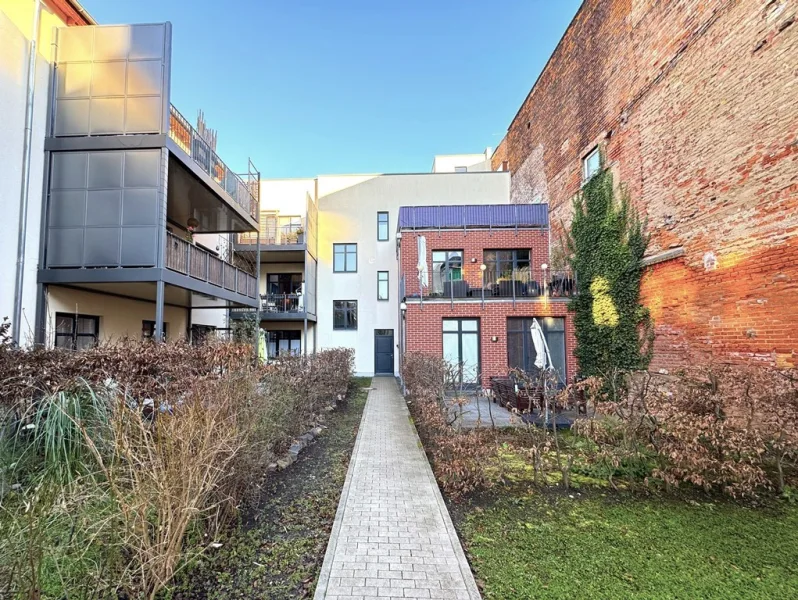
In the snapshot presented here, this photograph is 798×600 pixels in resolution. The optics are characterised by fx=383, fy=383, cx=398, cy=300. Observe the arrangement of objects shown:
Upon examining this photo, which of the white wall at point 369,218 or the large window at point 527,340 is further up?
the white wall at point 369,218

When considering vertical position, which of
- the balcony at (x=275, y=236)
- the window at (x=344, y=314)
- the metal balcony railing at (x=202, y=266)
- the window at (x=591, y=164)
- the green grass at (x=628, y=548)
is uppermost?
the window at (x=591, y=164)

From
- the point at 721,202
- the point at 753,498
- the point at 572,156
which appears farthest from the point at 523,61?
the point at 753,498

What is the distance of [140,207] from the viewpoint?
26.1 ft

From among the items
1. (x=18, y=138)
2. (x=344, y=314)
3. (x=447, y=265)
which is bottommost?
(x=344, y=314)

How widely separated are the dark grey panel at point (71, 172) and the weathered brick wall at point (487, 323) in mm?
9211

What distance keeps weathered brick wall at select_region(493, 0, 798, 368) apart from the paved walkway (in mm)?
6418

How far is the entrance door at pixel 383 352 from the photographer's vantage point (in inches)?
762

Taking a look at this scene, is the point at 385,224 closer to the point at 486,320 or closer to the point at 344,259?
the point at 344,259

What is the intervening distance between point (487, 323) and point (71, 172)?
1149cm

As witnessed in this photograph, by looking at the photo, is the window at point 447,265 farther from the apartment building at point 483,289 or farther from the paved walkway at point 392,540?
the paved walkway at point 392,540

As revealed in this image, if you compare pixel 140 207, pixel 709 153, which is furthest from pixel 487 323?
pixel 140 207

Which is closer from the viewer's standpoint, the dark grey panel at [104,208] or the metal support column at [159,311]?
the metal support column at [159,311]

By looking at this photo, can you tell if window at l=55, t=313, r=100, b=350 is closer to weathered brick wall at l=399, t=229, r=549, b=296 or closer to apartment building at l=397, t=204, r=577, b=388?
apartment building at l=397, t=204, r=577, b=388

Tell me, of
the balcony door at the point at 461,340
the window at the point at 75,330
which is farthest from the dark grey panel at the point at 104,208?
the balcony door at the point at 461,340
